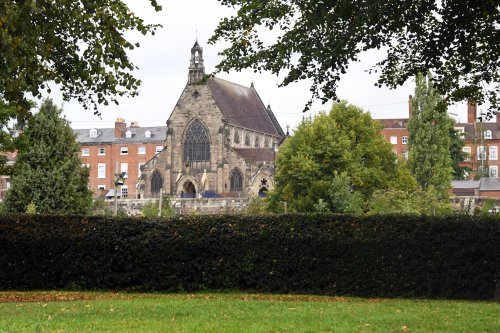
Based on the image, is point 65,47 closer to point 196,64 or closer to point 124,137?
point 196,64

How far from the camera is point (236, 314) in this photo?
56.7 ft

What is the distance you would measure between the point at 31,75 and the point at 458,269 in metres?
11.9

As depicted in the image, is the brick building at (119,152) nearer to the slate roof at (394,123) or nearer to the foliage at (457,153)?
the slate roof at (394,123)

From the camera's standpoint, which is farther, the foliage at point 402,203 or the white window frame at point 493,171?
the white window frame at point 493,171

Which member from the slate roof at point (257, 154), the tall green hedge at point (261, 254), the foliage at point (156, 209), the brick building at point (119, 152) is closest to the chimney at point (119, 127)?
the brick building at point (119, 152)

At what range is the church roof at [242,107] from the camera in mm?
105969

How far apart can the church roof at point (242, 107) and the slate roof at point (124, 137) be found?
16.1 m

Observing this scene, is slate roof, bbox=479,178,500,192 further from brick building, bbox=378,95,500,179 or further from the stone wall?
the stone wall

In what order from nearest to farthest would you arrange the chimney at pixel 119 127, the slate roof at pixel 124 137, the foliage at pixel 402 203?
1. the foliage at pixel 402 203
2. the slate roof at pixel 124 137
3. the chimney at pixel 119 127

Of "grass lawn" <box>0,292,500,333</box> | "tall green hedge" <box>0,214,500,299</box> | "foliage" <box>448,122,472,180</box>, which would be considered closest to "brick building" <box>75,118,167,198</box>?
"foliage" <box>448,122,472,180</box>

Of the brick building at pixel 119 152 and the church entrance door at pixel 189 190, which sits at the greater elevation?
the brick building at pixel 119 152

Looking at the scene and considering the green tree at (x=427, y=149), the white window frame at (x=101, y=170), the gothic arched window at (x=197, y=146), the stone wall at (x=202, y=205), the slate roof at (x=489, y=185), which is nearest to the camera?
the green tree at (x=427, y=149)

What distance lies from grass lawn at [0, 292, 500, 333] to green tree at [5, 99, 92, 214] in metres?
27.7

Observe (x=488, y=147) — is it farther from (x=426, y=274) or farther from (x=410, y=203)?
(x=426, y=274)
